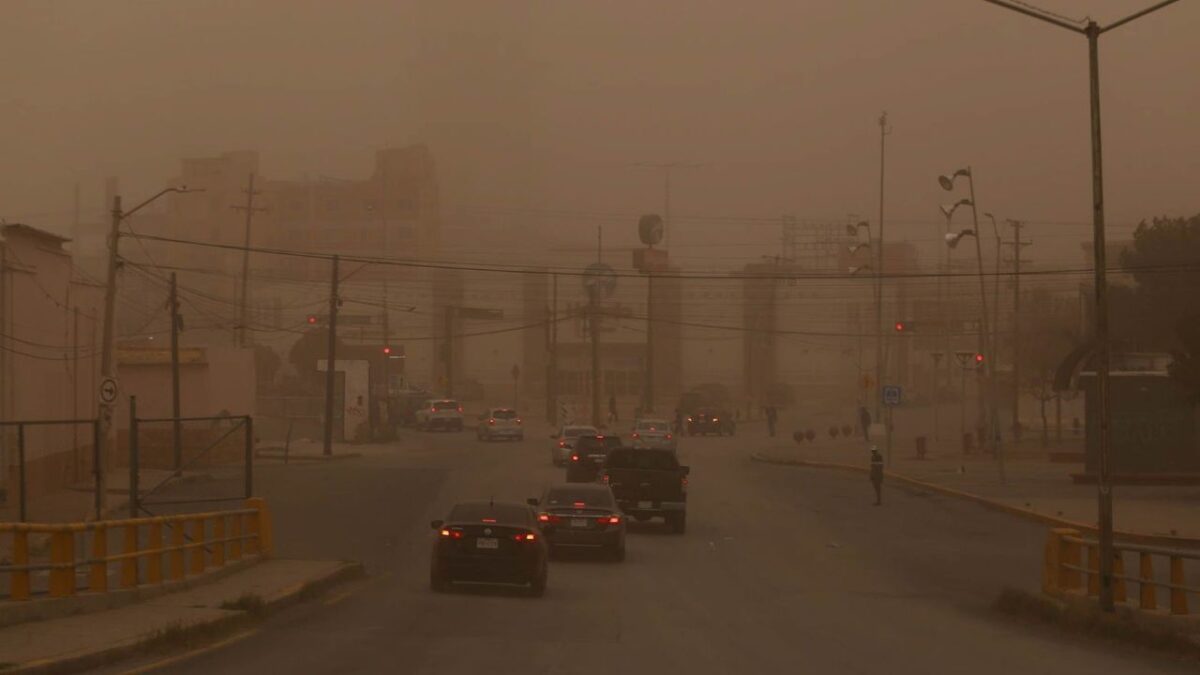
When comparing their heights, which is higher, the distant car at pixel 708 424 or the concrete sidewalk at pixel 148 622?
the distant car at pixel 708 424

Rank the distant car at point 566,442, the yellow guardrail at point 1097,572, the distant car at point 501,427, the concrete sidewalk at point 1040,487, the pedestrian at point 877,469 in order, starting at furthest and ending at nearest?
the distant car at point 501,427 < the distant car at point 566,442 < the pedestrian at point 877,469 < the concrete sidewalk at point 1040,487 < the yellow guardrail at point 1097,572

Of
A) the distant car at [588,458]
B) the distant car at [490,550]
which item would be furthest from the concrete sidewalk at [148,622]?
the distant car at [588,458]

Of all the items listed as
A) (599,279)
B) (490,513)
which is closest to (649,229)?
(599,279)

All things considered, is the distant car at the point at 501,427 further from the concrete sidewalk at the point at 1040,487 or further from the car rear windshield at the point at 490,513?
the car rear windshield at the point at 490,513

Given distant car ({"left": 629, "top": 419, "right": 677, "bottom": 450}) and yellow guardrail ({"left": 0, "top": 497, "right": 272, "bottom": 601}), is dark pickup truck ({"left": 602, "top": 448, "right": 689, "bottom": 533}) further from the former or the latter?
distant car ({"left": 629, "top": 419, "right": 677, "bottom": 450})

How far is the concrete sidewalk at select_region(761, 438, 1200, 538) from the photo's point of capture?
3616cm

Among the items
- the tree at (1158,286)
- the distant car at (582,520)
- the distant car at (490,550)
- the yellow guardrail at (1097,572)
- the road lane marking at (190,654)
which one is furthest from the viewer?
the tree at (1158,286)

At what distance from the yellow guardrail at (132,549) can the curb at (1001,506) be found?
18.9m

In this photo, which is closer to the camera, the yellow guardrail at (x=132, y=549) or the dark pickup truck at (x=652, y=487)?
the yellow guardrail at (x=132, y=549)

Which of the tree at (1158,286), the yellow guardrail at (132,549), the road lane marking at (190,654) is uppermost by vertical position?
the tree at (1158,286)

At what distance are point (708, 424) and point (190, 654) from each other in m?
72.9

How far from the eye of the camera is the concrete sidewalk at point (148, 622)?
43.5ft

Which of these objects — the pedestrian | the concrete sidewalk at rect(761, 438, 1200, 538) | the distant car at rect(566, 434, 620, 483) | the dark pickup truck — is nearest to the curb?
the concrete sidewalk at rect(761, 438, 1200, 538)

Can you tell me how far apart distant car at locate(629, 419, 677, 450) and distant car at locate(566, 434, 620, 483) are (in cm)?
1018
